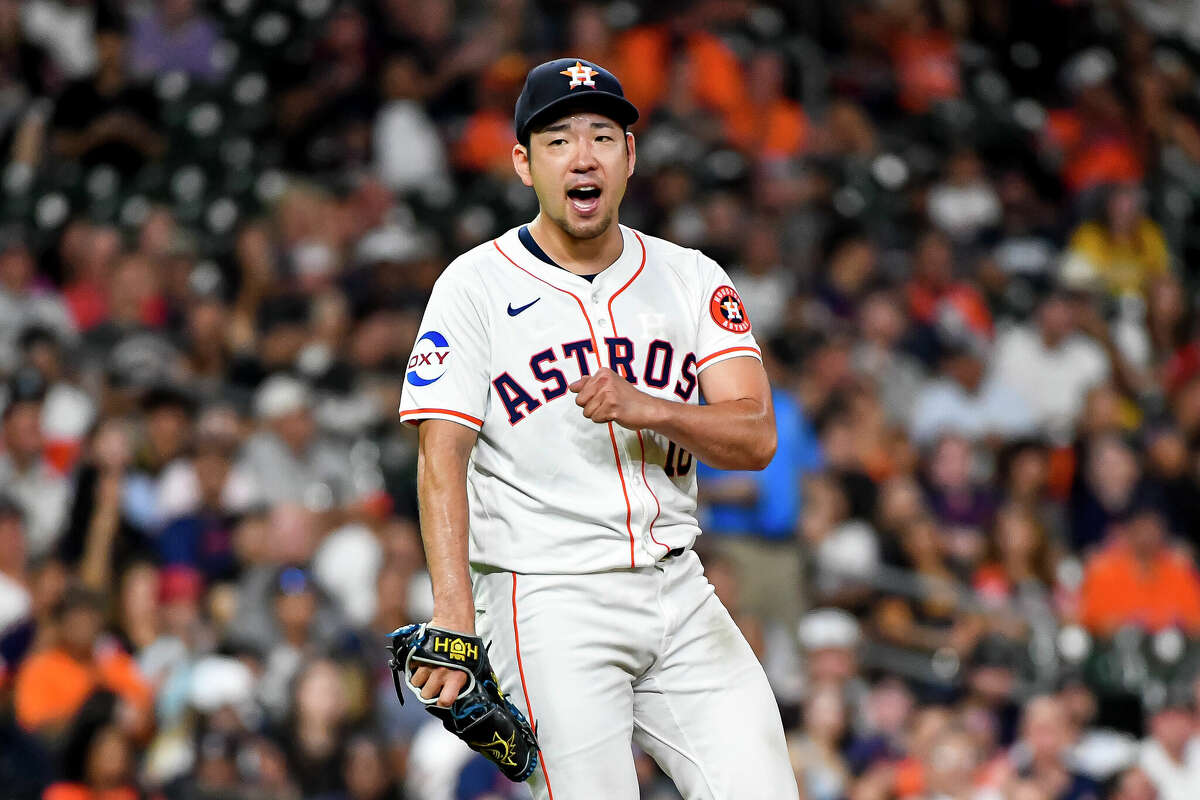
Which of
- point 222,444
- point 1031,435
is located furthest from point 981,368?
point 222,444

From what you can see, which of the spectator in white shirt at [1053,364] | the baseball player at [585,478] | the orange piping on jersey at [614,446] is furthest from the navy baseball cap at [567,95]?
the spectator in white shirt at [1053,364]

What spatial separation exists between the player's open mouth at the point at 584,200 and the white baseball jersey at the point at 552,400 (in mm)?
174

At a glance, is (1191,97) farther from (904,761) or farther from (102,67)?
(102,67)

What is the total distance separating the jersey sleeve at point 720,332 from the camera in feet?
13.1

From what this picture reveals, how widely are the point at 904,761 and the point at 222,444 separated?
13.5 ft

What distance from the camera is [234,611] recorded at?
855cm

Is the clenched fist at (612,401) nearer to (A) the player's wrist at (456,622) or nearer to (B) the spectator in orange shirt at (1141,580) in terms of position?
(A) the player's wrist at (456,622)

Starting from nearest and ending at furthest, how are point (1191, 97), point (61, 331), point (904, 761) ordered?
point (904, 761) < point (61, 331) < point (1191, 97)

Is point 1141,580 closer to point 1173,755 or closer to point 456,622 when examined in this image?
A: point 1173,755

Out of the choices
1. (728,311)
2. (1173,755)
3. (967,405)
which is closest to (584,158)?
(728,311)

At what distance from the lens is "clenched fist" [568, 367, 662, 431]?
3551 mm

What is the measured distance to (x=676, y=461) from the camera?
3988 mm

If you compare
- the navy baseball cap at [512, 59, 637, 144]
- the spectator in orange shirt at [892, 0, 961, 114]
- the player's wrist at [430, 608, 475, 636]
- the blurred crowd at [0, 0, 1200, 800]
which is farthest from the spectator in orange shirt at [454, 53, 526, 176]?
the player's wrist at [430, 608, 475, 636]

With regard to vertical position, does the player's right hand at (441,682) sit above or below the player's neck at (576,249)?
below
